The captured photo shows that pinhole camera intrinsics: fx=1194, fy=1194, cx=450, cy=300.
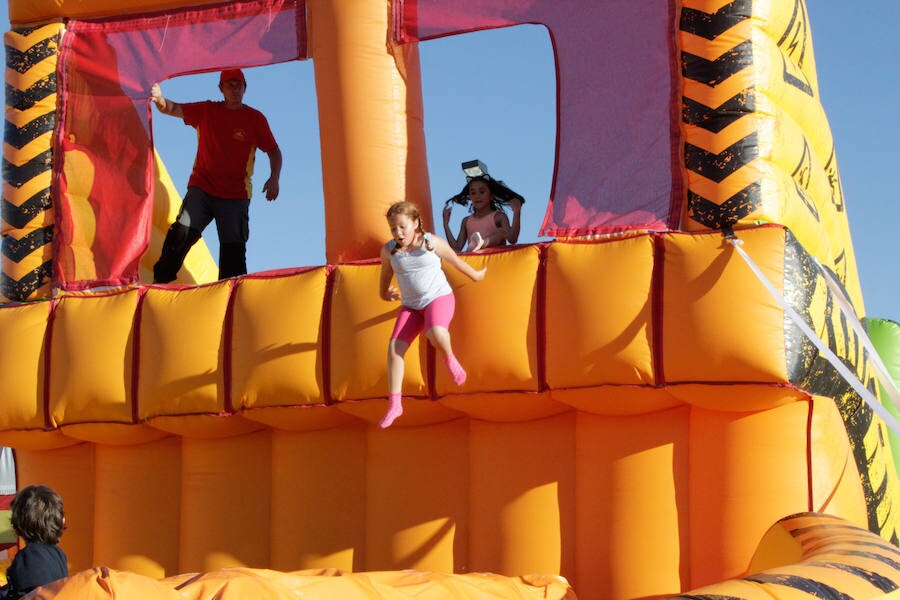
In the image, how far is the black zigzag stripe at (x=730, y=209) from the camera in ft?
14.8

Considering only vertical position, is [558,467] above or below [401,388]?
below

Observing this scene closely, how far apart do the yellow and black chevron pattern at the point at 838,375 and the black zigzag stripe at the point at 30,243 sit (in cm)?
362

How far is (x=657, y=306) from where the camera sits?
4453 mm

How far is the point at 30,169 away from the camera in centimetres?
600

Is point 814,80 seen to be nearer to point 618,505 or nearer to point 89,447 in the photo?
point 618,505

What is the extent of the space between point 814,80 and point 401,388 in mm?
2664

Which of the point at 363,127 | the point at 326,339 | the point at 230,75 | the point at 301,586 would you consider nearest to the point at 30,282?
the point at 230,75

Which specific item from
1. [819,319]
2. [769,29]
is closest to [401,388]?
[819,319]

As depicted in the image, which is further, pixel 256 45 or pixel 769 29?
pixel 256 45

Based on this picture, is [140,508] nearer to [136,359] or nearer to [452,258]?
[136,359]

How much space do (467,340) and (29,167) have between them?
2.64 m

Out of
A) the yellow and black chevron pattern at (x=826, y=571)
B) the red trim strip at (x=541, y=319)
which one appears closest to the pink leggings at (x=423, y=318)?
the red trim strip at (x=541, y=319)

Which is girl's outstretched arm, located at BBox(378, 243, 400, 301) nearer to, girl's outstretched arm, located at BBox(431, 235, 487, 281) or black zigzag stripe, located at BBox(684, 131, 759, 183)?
girl's outstretched arm, located at BBox(431, 235, 487, 281)

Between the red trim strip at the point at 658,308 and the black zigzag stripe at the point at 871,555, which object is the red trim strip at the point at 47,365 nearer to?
the red trim strip at the point at 658,308
